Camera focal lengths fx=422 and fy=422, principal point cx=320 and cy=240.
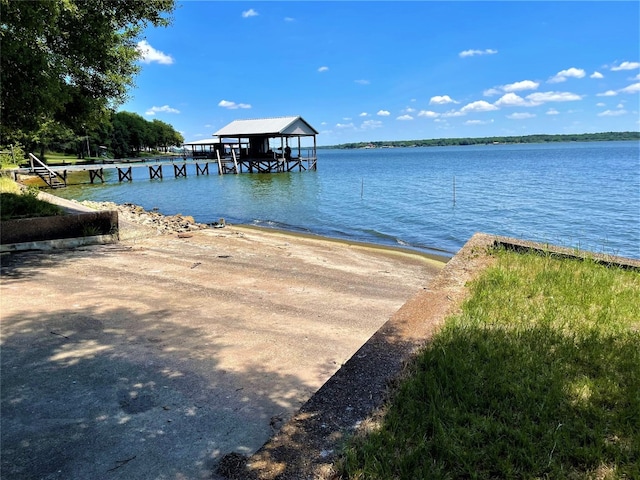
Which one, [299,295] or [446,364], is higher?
[446,364]

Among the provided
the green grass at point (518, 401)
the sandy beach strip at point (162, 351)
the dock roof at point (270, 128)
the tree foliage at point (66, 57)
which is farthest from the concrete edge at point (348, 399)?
the dock roof at point (270, 128)

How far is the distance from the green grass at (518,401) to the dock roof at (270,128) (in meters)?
42.7

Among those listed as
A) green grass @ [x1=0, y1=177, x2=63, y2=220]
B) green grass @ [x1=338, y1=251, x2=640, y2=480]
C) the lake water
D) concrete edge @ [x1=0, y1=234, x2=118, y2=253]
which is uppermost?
green grass @ [x1=0, y1=177, x2=63, y2=220]

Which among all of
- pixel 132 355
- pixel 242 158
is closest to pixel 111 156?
pixel 242 158

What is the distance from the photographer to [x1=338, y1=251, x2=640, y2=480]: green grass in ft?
7.22

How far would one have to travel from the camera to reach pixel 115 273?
7.77m

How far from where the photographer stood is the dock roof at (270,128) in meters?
45.3

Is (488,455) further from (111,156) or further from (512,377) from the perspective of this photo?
(111,156)

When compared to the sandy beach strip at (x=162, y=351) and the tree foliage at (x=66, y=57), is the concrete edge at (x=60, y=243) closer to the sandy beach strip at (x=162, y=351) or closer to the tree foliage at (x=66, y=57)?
the sandy beach strip at (x=162, y=351)

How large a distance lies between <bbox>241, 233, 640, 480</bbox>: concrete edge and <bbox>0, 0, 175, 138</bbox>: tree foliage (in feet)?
21.9

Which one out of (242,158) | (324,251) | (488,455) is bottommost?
(324,251)

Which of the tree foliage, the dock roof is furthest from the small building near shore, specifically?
the tree foliage

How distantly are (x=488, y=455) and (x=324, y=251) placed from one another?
1018 cm

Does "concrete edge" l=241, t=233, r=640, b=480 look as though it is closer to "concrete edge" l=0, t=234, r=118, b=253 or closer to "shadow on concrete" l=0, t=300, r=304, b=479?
"shadow on concrete" l=0, t=300, r=304, b=479
